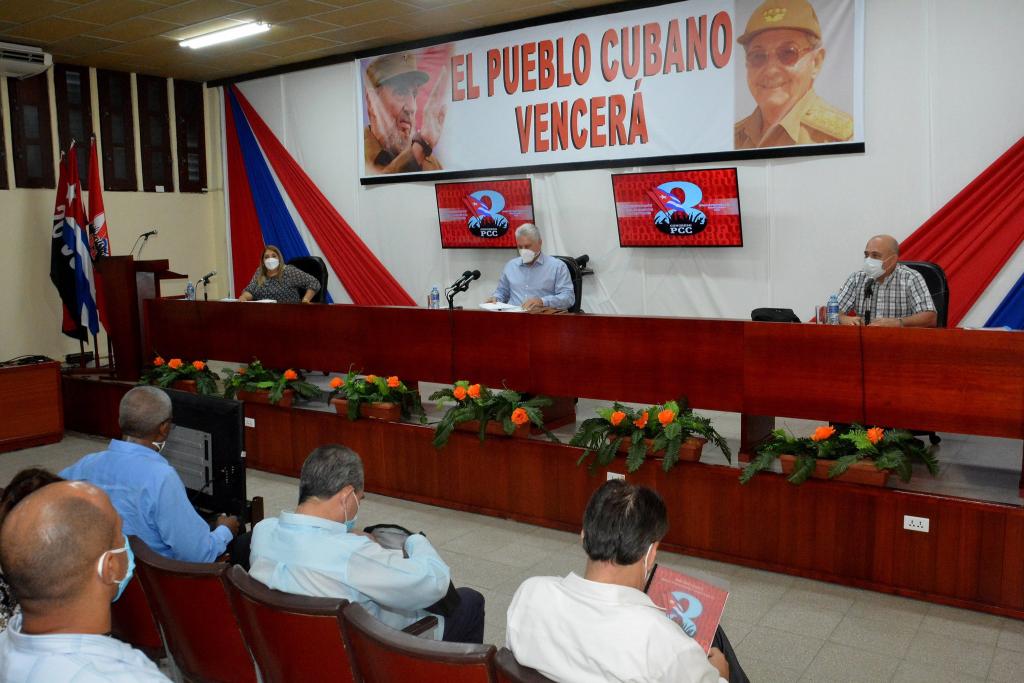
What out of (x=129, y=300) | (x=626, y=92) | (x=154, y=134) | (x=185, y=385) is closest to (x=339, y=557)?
(x=185, y=385)

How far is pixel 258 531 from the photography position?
2.36 metres

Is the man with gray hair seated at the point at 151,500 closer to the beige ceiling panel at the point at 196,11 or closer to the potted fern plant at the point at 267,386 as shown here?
the potted fern plant at the point at 267,386

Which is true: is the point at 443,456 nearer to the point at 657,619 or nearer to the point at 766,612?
the point at 766,612

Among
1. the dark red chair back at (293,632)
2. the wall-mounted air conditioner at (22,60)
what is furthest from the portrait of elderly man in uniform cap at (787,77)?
the wall-mounted air conditioner at (22,60)

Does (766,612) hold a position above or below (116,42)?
below

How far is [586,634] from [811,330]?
8.24ft

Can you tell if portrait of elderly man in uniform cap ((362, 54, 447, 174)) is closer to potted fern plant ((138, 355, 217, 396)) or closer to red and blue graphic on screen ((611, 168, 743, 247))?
red and blue graphic on screen ((611, 168, 743, 247))

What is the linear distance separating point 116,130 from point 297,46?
2386 millimetres

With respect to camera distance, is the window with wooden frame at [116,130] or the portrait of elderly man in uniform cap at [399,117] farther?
the window with wooden frame at [116,130]

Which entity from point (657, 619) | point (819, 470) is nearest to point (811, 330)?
point (819, 470)

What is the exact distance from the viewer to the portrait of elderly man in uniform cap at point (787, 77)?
627 centimetres

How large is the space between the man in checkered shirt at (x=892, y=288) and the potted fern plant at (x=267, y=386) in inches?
134

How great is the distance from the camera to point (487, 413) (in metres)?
4.72

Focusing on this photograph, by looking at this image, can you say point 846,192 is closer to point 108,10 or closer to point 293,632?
point 293,632
